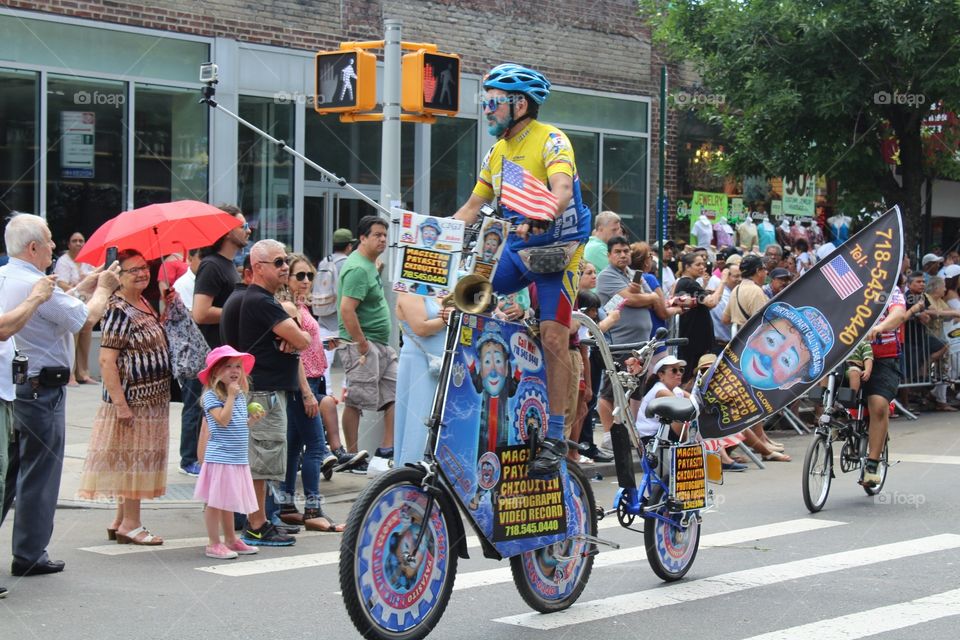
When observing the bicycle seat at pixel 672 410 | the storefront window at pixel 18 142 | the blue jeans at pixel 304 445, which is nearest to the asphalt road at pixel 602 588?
the blue jeans at pixel 304 445

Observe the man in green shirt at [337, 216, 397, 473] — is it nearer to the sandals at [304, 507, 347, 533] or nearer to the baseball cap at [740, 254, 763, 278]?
the sandals at [304, 507, 347, 533]

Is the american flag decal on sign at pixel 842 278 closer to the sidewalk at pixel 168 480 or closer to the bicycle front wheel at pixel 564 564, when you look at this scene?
the bicycle front wheel at pixel 564 564

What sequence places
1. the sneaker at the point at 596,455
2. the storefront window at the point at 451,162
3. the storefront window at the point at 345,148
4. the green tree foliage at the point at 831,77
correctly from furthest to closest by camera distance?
the storefront window at the point at 451,162, the storefront window at the point at 345,148, the green tree foliage at the point at 831,77, the sneaker at the point at 596,455

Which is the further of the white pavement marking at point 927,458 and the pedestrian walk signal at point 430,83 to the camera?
the white pavement marking at point 927,458

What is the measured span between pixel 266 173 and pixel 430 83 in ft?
24.7

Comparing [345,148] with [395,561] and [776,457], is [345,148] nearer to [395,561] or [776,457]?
[776,457]

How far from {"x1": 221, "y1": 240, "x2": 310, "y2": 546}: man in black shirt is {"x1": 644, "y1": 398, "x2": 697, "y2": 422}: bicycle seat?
2474 mm

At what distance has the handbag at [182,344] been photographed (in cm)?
929

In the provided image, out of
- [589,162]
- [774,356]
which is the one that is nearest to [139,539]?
[774,356]

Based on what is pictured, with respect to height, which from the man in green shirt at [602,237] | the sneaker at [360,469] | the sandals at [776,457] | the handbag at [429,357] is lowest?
the sandals at [776,457]

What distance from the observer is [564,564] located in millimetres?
6617

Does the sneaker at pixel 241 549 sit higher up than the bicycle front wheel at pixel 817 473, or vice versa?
the bicycle front wheel at pixel 817 473

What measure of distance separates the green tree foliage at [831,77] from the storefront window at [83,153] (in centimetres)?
796

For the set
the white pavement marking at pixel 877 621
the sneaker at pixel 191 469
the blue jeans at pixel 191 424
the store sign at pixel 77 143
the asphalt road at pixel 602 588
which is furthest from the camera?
the store sign at pixel 77 143
